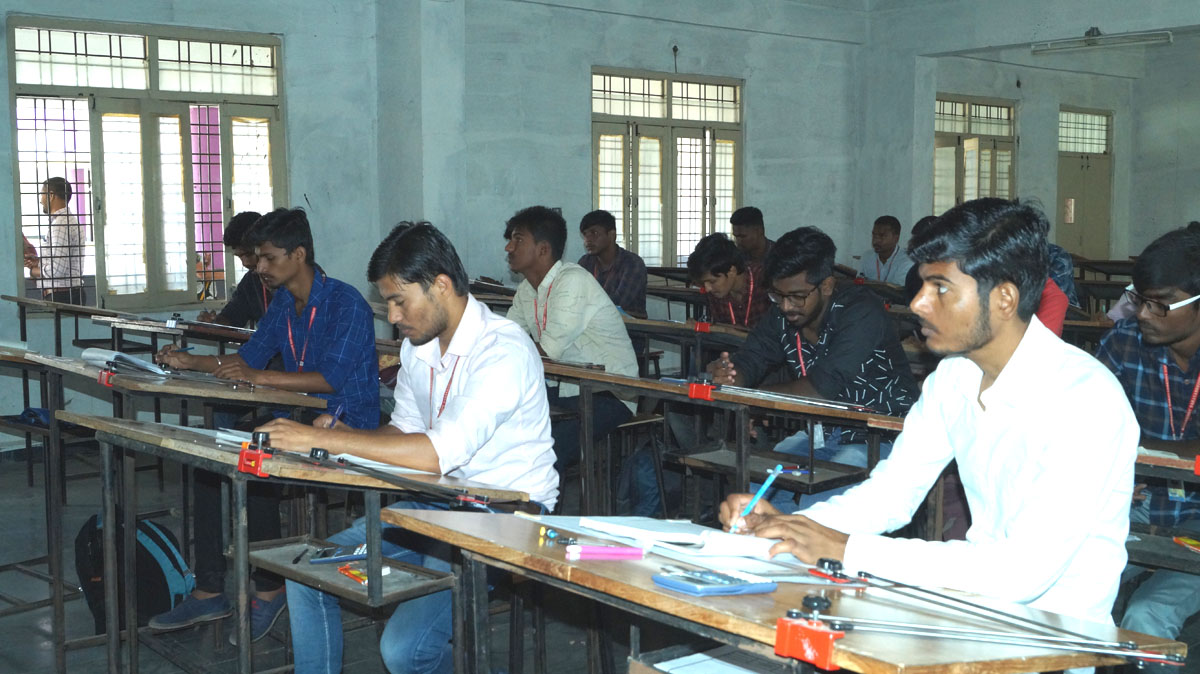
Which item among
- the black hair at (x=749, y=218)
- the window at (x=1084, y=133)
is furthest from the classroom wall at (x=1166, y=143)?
the black hair at (x=749, y=218)

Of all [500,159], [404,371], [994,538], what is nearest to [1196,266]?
[994,538]

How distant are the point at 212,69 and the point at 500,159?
2.05 m

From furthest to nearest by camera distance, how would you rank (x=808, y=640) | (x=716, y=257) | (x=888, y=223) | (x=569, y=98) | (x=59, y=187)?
(x=888, y=223), (x=569, y=98), (x=59, y=187), (x=716, y=257), (x=808, y=640)

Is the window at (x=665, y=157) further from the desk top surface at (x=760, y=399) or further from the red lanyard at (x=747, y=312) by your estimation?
the desk top surface at (x=760, y=399)

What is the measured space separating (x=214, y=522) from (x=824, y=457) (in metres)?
2.00

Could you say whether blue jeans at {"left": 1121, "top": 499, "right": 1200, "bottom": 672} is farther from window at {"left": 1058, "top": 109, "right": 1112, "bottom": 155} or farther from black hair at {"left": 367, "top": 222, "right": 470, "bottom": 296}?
window at {"left": 1058, "top": 109, "right": 1112, "bottom": 155}

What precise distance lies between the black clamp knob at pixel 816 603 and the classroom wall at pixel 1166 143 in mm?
13841

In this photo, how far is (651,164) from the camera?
9758 mm

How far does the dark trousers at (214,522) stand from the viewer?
12.4 ft

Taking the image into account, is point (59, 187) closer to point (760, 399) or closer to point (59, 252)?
point (59, 252)

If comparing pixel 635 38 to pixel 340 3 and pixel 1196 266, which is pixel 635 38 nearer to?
pixel 340 3

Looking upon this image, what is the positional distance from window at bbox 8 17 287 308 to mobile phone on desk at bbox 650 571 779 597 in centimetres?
634

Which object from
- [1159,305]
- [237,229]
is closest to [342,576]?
[1159,305]

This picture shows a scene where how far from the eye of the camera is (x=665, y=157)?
32.2 feet
